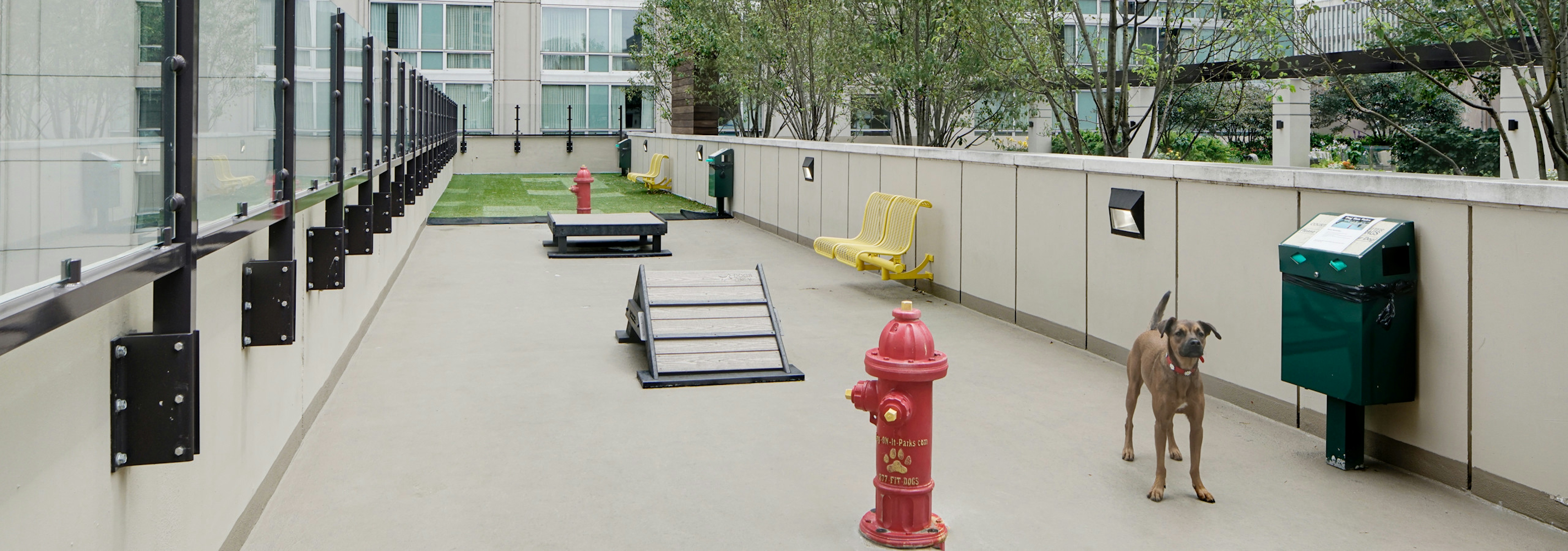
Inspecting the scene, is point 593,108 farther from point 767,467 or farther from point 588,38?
point 767,467

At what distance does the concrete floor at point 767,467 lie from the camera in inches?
191

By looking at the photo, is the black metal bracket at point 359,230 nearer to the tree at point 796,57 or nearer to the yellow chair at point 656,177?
the tree at point 796,57

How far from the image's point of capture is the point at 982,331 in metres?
9.89

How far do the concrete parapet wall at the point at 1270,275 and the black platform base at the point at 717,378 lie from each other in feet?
4.73

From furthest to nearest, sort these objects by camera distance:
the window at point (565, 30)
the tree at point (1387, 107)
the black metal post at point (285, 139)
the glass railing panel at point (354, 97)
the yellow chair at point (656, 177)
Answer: the window at point (565, 30)
the tree at point (1387, 107)
the yellow chair at point (656, 177)
the glass railing panel at point (354, 97)
the black metal post at point (285, 139)

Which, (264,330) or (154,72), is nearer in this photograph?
(154,72)

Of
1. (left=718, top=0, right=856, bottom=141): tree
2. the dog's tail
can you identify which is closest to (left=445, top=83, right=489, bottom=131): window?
(left=718, top=0, right=856, bottom=141): tree

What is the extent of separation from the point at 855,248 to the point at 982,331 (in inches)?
107

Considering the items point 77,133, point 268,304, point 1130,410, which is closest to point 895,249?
point 1130,410

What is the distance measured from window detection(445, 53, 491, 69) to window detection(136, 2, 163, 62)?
137ft

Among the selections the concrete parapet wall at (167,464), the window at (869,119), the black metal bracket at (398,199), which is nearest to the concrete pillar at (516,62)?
the window at (869,119)

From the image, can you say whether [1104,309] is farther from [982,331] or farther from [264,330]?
[264,330]

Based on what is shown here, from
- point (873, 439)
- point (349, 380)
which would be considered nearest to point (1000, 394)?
point (873, 439)

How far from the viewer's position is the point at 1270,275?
6754mm
